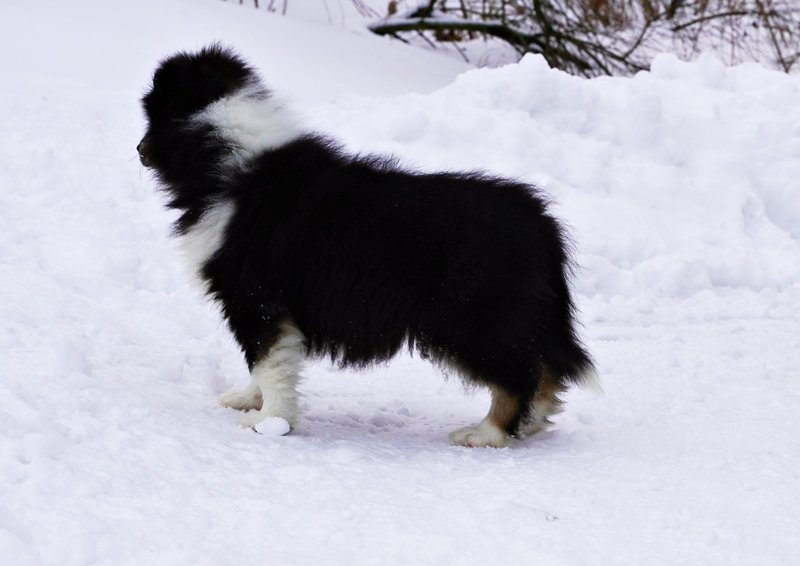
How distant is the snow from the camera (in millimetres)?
3219

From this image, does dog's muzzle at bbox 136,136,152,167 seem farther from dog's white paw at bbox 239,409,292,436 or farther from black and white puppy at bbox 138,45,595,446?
dog's white paw at bbox 239,409,292,436

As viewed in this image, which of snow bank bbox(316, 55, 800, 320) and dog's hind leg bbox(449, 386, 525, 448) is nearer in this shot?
dog's hind leg bbox(449, 386, 525, 448)

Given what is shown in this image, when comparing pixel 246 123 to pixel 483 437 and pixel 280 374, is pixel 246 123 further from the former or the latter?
pixel 483 437

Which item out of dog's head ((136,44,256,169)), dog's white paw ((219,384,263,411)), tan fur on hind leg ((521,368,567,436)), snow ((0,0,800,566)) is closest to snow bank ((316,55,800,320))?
snow ((0,0,800,566))

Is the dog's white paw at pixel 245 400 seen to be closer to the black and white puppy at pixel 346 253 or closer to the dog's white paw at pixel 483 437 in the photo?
the black and white puppy at pixel 346 253

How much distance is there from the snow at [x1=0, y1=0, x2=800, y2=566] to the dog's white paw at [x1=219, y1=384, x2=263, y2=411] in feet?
0.26

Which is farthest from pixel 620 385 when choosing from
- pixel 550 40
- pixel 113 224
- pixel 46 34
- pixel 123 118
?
pixel 550 40

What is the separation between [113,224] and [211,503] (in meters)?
3.71

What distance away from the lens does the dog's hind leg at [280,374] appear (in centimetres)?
436

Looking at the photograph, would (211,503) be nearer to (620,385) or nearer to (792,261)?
(620,385)

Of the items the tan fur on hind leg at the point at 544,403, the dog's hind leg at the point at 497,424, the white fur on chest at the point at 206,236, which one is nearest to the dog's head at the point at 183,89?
the white fur on chest at the point at 206,236

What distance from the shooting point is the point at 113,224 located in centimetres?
662

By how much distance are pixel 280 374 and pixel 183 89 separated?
4.43 ft

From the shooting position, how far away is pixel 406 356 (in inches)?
233
